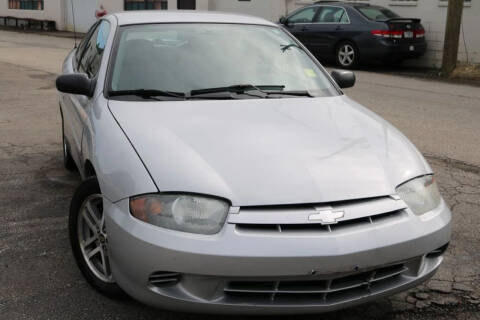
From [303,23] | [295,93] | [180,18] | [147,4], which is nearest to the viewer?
[295,93]

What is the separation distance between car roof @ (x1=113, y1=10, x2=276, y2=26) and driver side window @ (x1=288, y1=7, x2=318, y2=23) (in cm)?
1117

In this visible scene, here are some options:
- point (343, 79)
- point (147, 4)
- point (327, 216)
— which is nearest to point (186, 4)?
point (147, 4)

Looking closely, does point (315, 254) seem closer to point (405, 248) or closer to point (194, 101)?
point (405, 248)

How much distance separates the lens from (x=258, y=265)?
2.63 m

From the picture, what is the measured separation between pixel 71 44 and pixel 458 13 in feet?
41.3

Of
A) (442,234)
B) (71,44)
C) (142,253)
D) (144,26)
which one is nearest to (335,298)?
(442,234)

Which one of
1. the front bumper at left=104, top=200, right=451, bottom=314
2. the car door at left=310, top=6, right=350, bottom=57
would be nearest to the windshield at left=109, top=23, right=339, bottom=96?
the front bumper at left=104, top=200, right=451, bottom=314

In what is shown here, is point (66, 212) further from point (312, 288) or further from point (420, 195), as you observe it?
point (420, 195)

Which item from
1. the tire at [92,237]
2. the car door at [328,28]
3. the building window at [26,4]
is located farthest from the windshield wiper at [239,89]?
the building window at [26,4]

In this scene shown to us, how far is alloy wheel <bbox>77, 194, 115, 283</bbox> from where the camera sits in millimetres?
3248

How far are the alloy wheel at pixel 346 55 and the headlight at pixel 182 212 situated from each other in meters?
12.6

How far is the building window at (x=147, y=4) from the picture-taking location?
84.4 ft

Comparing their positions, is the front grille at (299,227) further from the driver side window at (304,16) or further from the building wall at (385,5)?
the driver side window at (304,16)

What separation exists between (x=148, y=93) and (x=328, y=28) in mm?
11937
